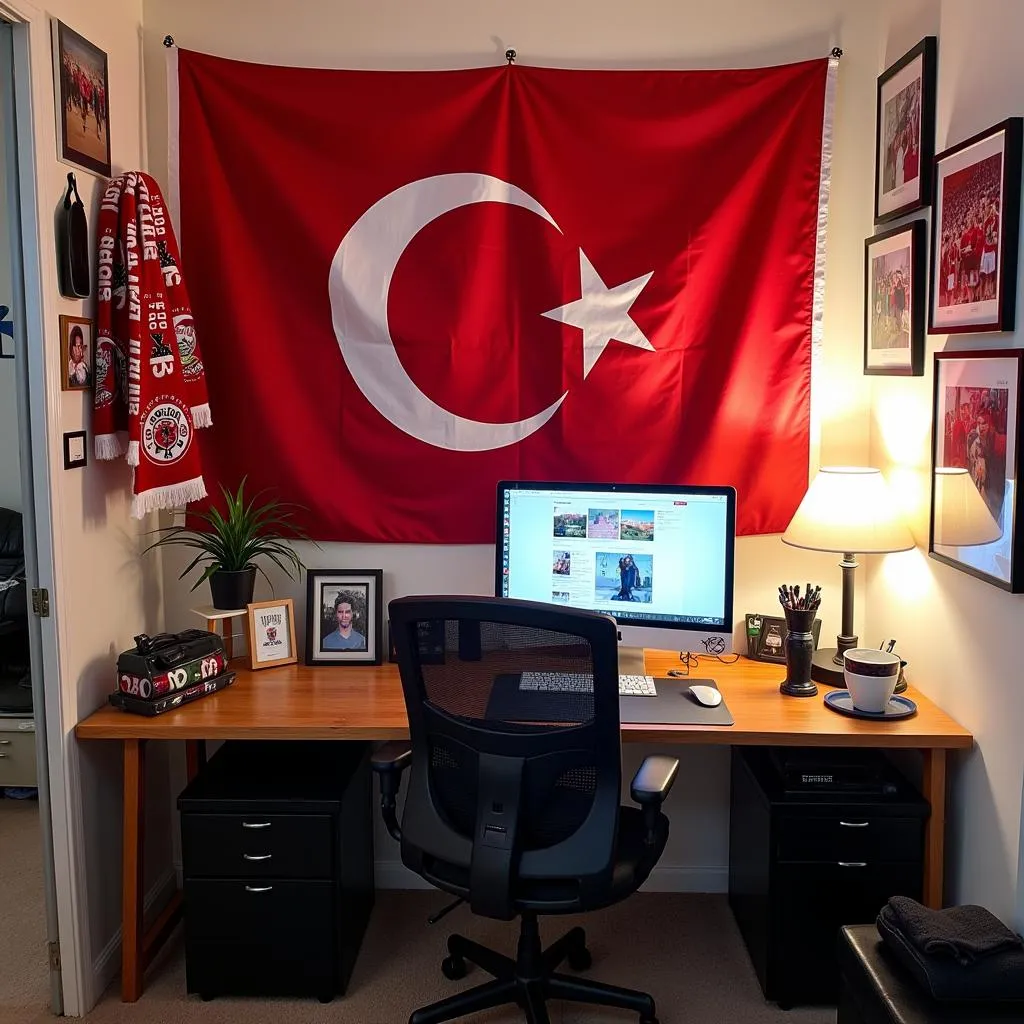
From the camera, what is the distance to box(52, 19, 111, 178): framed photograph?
241 centimetres

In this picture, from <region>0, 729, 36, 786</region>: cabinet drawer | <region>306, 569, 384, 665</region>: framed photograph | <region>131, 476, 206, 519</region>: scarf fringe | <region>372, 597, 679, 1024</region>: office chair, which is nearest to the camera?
<region>372, 597, 679, 1024</region>: office chair

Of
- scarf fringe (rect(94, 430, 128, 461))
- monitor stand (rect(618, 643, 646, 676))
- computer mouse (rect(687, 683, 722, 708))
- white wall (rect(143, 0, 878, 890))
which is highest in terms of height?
white wall (rect(143, 0, 878, 890))

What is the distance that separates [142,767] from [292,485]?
834 millimetres

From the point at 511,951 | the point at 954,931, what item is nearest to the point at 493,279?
the point at 511,951

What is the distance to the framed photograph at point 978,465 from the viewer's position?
2.12 metres

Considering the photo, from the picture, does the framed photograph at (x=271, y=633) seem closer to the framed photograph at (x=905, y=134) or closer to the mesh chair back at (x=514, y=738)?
the mesh chair back at (x=514, y=738)

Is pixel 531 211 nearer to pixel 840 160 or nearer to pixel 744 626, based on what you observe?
pixel 840 160

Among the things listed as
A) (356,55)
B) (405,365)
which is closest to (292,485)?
(405,365)

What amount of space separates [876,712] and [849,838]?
11.5 inches

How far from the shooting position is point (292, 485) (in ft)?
9.85

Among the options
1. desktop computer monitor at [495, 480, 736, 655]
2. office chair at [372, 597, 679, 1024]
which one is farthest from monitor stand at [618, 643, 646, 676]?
office chair at [372, 597, 679, 1024]

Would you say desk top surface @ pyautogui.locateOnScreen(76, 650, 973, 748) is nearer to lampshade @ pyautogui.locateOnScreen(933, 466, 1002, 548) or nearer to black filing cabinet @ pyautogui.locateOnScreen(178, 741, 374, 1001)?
black filing cabinet @ pyautogui.locateOnScreen(178, 741, 374, 1001)

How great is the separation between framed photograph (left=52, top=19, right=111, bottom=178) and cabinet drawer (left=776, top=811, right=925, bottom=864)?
2.19 metres

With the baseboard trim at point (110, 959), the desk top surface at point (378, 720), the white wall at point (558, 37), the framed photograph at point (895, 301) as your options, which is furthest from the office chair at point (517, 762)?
the white wall at point (558, 37)
